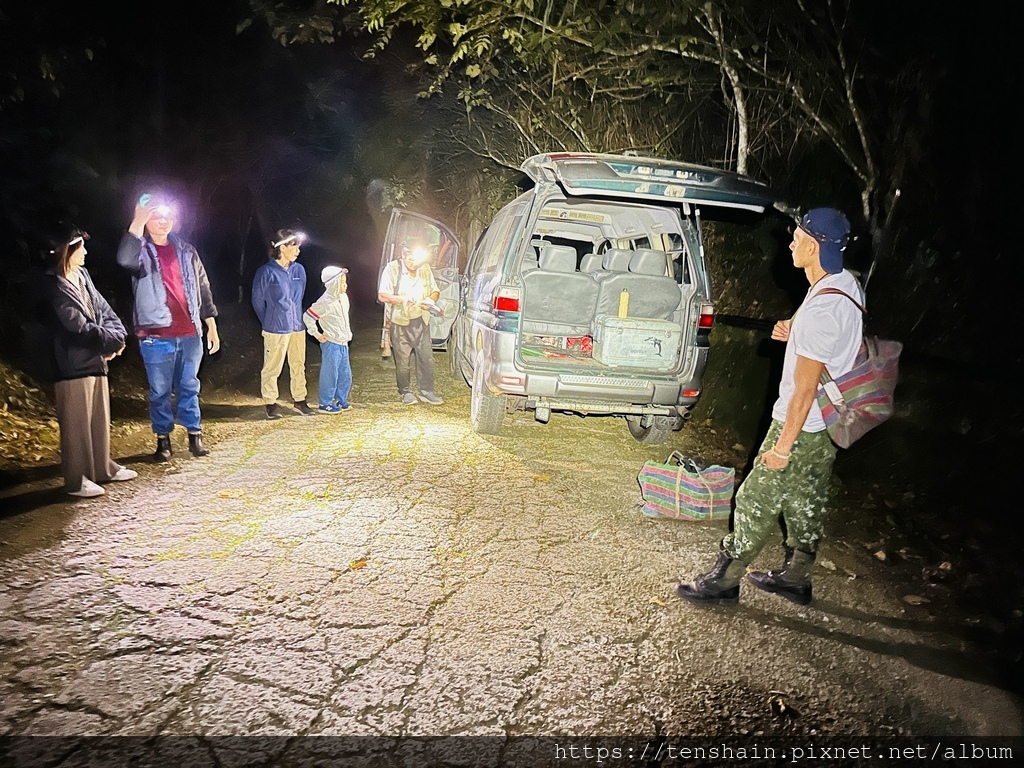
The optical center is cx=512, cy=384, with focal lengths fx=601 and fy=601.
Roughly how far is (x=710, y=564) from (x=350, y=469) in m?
2.84

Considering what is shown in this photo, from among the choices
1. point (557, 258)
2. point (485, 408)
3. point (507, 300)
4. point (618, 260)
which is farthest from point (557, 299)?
point (485, 408)

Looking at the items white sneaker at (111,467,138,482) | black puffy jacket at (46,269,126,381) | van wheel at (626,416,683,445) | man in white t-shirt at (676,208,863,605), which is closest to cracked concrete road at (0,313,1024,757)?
white sneaker at (111,467,138,482)

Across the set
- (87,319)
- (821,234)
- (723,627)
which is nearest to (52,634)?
(87,319)

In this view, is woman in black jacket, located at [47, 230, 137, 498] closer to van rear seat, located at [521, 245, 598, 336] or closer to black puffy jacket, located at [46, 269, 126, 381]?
black puffy jacket, located at [46, 269, 126, 381]

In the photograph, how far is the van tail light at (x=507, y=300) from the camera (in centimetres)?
502

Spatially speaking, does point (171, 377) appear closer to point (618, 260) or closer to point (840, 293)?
point (618, 260)

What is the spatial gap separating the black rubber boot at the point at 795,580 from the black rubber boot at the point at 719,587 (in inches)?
10.4

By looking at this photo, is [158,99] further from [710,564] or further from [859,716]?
[859,716]

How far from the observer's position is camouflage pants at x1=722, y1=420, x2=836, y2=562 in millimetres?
3039

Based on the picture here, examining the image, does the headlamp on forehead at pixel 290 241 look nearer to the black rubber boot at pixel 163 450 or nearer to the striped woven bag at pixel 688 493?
the black rubber boot at pixel 163 450

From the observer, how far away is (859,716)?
8.05 feet

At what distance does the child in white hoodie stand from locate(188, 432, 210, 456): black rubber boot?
162cm

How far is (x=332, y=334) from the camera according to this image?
6547mm

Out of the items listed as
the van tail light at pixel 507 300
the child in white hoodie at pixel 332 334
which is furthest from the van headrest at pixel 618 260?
the child in white hoodie at pixel 332 334
